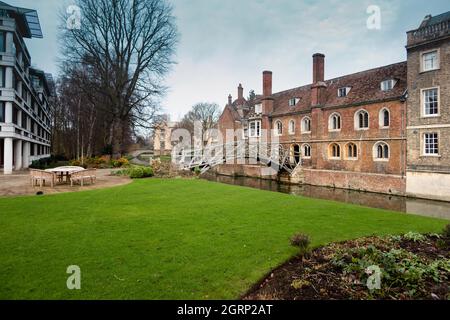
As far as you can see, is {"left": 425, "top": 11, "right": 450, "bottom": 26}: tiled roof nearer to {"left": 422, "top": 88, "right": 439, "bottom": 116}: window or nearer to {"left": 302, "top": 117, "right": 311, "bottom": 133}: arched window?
{"left": 422, "top": 88, "right": 439, "bottom": 116}: window

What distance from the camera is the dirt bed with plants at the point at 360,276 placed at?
395 cm

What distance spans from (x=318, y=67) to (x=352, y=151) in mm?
10011

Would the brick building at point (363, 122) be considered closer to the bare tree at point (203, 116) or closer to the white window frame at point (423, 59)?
the white window frame at point (423, 59)

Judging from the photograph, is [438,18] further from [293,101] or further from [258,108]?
[258,108]

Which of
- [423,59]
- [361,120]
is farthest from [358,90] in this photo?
[423,59]

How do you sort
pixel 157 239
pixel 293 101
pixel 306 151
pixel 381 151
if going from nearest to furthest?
pixel 157 239 → pixel 381 151 → pixel 306 151 → pixel 293 101

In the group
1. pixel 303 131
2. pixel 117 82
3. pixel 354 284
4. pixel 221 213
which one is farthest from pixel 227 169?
pixel 354 284

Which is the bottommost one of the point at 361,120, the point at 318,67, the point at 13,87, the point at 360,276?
the point at 360,276

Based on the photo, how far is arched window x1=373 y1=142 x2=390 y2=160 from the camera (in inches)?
924

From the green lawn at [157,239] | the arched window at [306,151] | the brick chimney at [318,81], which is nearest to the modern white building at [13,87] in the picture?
the green lawn at [157,239]

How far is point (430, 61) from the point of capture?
20.2m

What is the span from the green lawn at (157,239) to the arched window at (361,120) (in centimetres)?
1801

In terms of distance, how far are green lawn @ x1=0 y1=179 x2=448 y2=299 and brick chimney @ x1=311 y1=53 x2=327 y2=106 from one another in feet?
70.2

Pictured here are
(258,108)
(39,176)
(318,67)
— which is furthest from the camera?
(258,108)
